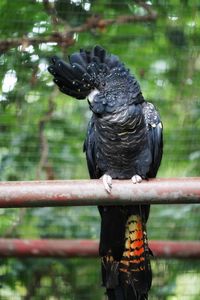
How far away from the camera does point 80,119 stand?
2977mm

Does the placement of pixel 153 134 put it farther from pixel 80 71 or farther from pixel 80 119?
pixel 80 119

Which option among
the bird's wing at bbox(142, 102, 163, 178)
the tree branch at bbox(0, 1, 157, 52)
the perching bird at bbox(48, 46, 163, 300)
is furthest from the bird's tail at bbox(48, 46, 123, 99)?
the tree branch at bbox(0, 1, 157, 52)

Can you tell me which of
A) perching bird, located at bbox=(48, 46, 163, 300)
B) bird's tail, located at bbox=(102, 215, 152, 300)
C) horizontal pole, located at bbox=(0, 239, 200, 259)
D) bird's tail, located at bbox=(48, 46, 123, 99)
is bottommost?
horizontal pole, located at bbox=(0, 239, 200, 259)

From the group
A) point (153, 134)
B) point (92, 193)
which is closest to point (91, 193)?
point (92, 193)

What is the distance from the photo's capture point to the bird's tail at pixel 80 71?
2068 mm

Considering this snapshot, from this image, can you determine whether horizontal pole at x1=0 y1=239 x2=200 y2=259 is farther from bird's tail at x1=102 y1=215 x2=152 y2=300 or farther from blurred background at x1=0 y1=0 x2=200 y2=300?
bird's tail at x1=102 y1=215 x2=152 y2=300

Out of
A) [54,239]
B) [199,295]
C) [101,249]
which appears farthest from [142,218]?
[199,295]

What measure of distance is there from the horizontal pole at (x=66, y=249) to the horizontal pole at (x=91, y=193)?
992 mm

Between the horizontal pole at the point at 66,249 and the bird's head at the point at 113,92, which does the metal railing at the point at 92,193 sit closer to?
the bird's head at the point at 113,92

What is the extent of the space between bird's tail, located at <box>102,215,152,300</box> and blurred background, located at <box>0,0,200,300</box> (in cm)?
74

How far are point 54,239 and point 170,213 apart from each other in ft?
1.76

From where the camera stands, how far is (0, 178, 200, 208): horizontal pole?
5.59 feet

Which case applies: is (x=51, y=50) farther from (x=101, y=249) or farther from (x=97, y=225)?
(x=101, y=249)

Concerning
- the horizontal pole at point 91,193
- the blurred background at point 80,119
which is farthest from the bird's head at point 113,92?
the blurred background at point 80,119
